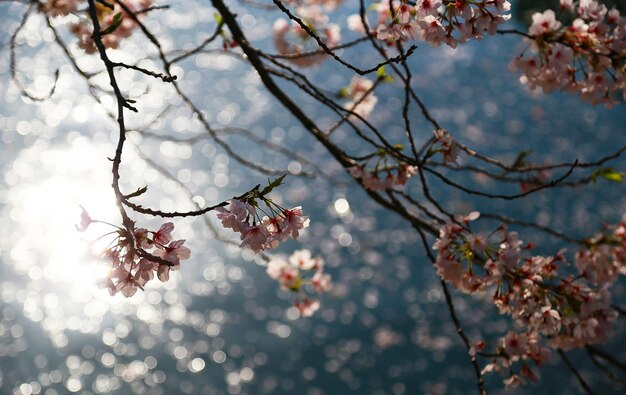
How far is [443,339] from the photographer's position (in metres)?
Answer: 7.28

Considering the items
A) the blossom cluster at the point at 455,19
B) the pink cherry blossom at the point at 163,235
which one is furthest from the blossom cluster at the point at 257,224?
the blossom cluster at the point at 455,19

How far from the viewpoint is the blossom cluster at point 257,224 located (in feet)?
3.60

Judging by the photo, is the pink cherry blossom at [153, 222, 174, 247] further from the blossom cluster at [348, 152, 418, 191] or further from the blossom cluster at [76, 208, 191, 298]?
the blossom cluster at [348, 152, 418, 191]

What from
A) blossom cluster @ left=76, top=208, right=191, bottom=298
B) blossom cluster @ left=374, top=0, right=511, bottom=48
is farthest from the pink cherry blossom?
blossom cluster @ left=374, top=0, right=511, bottom=48

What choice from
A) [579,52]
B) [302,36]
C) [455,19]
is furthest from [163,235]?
[302,36]

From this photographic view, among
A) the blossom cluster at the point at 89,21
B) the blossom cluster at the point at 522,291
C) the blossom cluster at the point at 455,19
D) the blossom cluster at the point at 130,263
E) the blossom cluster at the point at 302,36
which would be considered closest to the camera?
the blossom cluster at the point at 130,263

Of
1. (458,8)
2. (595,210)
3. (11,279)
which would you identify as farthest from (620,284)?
(458,8)

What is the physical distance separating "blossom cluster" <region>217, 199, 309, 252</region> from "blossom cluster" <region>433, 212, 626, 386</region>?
1.65 ft

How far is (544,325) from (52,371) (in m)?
5.94

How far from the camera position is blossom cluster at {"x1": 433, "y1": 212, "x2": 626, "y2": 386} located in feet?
5.03

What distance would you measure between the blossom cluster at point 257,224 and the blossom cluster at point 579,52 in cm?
84

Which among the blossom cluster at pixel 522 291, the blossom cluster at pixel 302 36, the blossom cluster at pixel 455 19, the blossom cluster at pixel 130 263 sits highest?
the blossom cluster at pixel 455 19

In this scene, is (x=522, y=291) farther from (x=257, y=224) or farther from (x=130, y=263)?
(x=130, y=263)

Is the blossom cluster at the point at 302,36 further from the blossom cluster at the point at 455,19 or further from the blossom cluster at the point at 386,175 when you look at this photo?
the blossom cluster at the point at 455,19
